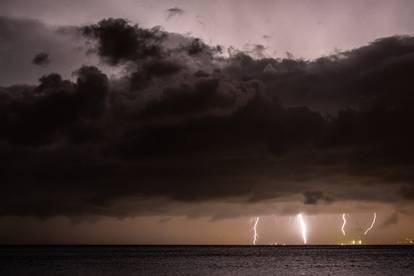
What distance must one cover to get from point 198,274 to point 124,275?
11719mm

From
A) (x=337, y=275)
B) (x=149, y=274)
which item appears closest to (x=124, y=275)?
(x=149, y=274)

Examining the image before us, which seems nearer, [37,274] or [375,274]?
[37,274]

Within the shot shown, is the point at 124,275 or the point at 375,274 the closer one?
the point at 124,275

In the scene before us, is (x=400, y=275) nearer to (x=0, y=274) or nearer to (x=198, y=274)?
(x=198, y=274)

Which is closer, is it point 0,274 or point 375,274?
point 0,274

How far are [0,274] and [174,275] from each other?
86.7 feet

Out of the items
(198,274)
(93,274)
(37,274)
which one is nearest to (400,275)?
(198,274)

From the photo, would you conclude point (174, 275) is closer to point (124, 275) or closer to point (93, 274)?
point (124, 275)

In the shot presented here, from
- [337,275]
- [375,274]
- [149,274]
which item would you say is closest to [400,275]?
[375,274]

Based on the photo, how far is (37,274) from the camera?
85.2 metres

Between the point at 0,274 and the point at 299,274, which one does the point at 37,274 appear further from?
the point at 299,274

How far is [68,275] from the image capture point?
283ft

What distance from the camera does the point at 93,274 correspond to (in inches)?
3410

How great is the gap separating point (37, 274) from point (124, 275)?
13.7 m
